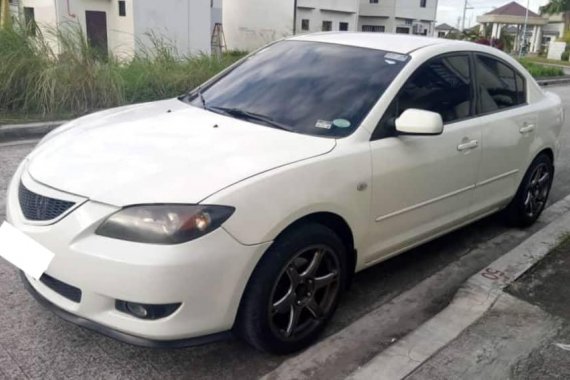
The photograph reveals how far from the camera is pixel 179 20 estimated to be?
78.8 feet

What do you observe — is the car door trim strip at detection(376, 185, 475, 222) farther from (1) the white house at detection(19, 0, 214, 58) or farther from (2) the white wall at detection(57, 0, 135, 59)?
(2) the white wall at detection(57, 0, 135, 59)

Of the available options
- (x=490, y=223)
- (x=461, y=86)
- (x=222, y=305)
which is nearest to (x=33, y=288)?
(x=222, y=305)

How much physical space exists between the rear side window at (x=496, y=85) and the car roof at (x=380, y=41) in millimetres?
254

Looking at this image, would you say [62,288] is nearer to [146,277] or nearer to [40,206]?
[40,206]

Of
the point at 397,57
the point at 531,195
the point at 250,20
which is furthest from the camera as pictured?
the point at 250,20

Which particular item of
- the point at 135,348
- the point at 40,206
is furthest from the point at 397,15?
the point at 40,206

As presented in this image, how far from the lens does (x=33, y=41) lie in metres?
8.59

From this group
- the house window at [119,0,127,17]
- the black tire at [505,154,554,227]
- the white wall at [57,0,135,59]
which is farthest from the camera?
the house window at [119,0,127,17]

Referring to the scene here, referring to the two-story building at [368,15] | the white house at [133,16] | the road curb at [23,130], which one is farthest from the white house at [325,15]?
the road curb at [23,130]

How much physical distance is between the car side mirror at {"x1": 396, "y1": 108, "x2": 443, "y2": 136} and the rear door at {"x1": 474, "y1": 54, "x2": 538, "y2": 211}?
1.00 m

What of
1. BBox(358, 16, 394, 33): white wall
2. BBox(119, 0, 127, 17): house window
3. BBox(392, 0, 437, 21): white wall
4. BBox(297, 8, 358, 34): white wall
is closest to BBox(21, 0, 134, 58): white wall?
BBox(119, 0, 127, 17): house window

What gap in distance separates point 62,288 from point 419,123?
2.03 meters

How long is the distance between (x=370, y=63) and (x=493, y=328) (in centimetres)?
175

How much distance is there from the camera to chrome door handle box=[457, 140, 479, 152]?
3.77 m
